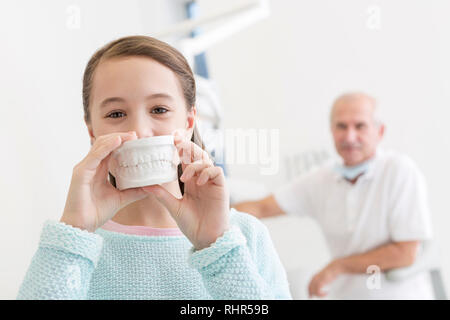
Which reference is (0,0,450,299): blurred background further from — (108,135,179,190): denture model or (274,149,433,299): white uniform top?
(108,135,179,190): denture model

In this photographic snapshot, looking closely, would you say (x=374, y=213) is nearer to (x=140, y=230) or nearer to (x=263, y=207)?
(x=263, y=207)

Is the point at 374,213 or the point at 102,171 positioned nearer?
the point at 102,171

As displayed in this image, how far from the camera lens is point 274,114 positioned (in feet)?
7.48

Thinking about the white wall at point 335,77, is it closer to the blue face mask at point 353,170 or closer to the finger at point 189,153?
the blue face mask at point 353,170

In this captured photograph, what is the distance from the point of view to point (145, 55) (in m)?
0.68

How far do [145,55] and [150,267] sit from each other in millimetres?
332

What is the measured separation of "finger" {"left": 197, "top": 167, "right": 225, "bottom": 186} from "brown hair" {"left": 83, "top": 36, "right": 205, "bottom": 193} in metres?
0.10

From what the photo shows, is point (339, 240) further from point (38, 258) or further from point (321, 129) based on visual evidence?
point (38, 258)

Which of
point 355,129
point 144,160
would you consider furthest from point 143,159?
point 355,129

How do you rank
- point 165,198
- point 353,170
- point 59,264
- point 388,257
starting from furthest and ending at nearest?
point 353,170
point 388,257
point 165,198
point 59,264

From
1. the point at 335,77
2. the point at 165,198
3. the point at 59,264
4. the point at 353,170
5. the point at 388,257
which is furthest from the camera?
the point at 335,77

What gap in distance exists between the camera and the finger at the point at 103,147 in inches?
23.2

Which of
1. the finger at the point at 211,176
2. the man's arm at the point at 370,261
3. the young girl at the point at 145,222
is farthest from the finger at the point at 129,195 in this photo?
the man's arm at the point at 370,261

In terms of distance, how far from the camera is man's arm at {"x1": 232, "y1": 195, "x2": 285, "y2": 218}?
168 cm
